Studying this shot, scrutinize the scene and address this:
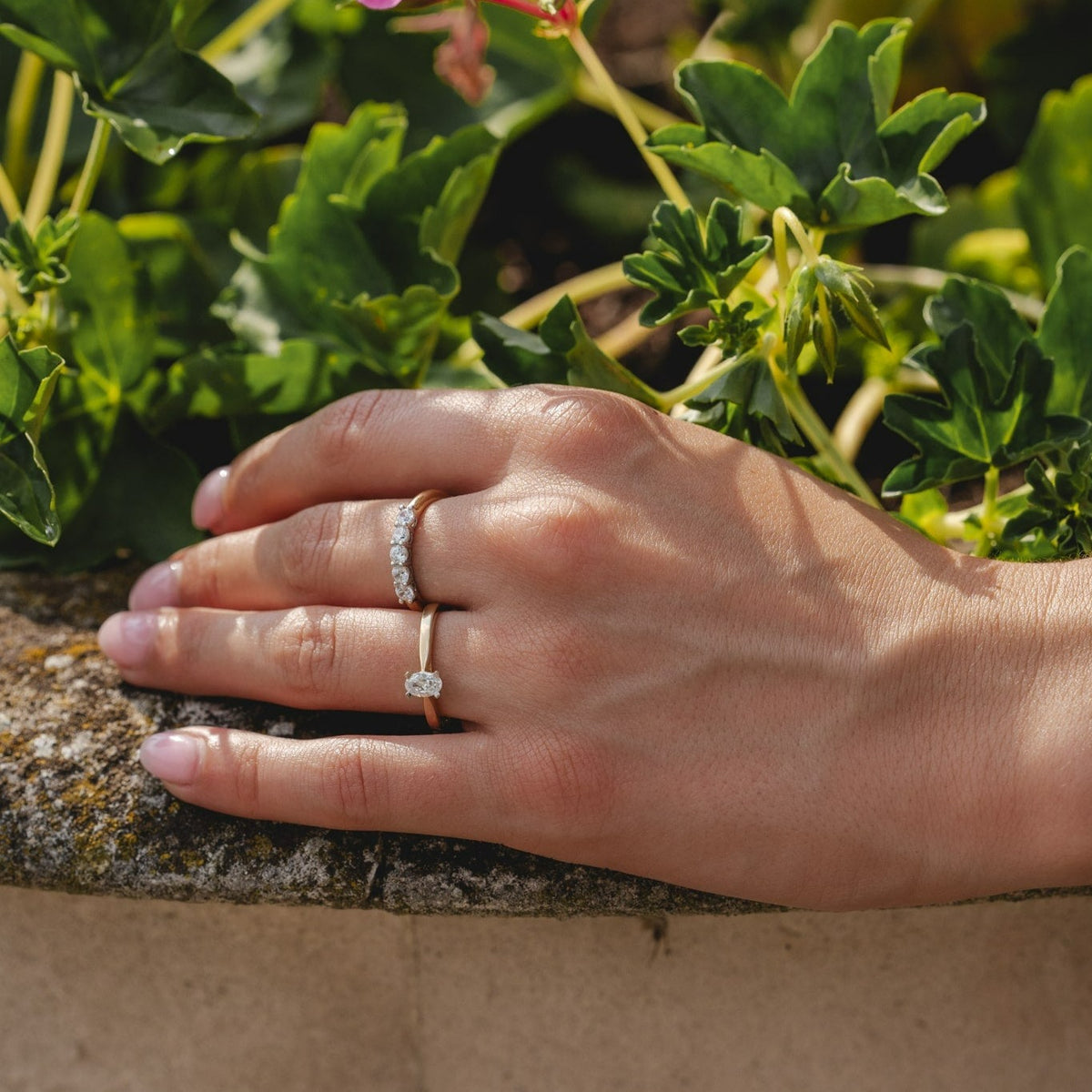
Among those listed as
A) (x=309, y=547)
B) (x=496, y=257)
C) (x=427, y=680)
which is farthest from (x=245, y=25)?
(x=427, y=680)

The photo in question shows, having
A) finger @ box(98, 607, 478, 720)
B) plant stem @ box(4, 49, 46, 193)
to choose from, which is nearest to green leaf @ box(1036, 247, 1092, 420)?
finger @ box(98, 607, 478, 720)

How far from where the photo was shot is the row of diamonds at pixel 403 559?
0.79m

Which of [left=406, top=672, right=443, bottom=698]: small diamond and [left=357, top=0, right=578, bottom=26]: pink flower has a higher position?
[left=357, top=0, right=578, bottom=26]: pink flower

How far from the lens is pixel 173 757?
0.80m

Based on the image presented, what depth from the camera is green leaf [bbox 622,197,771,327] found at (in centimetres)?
77

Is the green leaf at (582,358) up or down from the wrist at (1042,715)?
up

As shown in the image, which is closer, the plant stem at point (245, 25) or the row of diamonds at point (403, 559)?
the row of diamonds at point (403, 559)

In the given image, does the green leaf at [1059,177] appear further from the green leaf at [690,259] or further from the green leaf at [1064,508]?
the green leaf at [690,259]

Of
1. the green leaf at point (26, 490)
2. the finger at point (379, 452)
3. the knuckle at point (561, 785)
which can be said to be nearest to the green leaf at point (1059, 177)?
the finger at point (379, 452)

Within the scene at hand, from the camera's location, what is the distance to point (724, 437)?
0.82 m

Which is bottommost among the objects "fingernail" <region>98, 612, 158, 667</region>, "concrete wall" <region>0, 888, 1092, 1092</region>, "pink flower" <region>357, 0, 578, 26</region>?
"concrete wall" <region>0, 888, 1092, 1092</region>

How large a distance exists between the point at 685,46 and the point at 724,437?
865 mm

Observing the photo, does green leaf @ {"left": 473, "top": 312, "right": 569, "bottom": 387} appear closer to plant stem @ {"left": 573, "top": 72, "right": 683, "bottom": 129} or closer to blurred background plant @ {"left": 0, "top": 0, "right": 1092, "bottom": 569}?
blurred background plant @ {"left": 0, "top": 0, "right": 1092, "bottom": 569}

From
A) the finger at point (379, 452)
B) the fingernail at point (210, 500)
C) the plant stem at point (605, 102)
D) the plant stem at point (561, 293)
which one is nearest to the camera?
the finger at point (379, 452)
